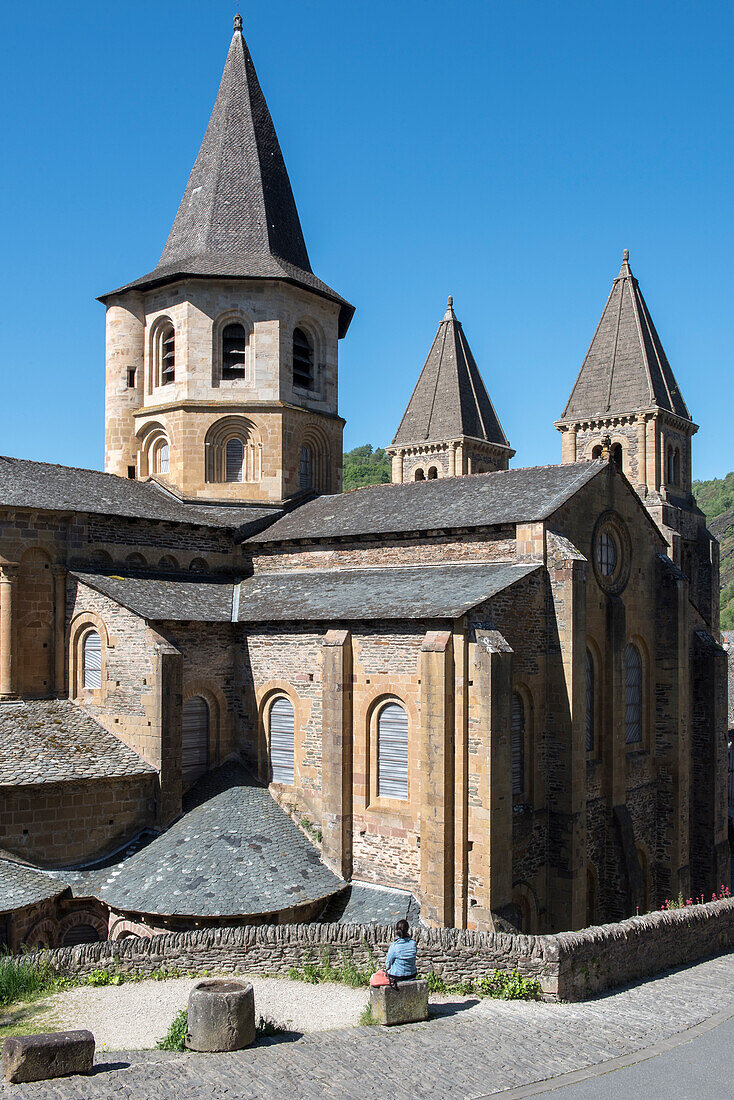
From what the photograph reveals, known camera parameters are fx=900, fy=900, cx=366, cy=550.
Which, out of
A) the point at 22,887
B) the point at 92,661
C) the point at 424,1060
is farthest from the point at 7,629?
the point at 424,1060

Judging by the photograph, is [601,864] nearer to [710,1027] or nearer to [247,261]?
[710,1027]

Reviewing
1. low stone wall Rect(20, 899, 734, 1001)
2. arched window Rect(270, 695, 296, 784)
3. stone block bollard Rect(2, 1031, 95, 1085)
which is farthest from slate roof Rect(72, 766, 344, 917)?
stone block bollard Rect(2, 1031, 95, 1085)

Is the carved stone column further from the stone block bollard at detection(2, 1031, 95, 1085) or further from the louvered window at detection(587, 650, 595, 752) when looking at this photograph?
the louvered window at detection(587, 650, 595, 752)

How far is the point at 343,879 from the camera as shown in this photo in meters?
18.2

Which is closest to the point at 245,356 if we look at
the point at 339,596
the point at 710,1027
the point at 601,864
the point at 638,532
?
the point at 339,596

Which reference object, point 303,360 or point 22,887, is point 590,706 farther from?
point 303,360

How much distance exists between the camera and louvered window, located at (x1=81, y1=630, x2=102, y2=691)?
66.1 feet

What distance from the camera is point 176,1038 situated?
35.1 ft

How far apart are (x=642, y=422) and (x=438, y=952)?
29.3 metres

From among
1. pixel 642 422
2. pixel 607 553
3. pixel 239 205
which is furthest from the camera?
pixel 642 422

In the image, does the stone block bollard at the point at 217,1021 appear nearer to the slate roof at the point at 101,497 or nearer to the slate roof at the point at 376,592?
the slate roof at the point at 376,592

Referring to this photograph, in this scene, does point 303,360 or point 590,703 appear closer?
point 590,703

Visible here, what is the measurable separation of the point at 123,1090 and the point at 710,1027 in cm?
752

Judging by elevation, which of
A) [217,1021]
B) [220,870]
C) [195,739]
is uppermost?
[195,739]
